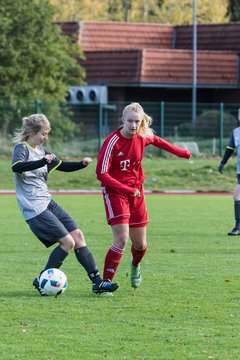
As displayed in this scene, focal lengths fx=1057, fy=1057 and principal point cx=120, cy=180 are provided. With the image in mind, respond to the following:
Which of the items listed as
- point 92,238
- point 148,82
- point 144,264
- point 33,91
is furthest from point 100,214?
point 148,82

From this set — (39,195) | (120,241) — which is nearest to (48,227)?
(39,195)

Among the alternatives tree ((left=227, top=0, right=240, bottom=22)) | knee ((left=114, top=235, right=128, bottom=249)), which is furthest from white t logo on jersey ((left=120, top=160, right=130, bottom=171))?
tree ((left=227, top=0, right=240, bottom=22))

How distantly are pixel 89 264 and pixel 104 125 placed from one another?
90.7ft

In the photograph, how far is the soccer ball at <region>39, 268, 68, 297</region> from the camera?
10.1 metres

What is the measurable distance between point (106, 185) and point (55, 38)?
106 feet

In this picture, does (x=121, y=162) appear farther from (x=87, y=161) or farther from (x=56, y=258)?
(x=56, y=258)

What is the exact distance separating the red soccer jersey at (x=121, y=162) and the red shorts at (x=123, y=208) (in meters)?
0.13

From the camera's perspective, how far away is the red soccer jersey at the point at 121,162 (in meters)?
10.2

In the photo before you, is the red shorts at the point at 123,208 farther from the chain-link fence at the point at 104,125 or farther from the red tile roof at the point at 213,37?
the red tile roof at the point at 213,37

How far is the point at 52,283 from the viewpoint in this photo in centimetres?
1016

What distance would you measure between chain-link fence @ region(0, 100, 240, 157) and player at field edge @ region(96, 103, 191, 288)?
24.6 metres

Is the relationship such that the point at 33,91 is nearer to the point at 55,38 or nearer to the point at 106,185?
the point at 55,38

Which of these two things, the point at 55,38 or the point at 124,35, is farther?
the point at 124,35

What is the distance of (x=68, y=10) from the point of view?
2906 inches
